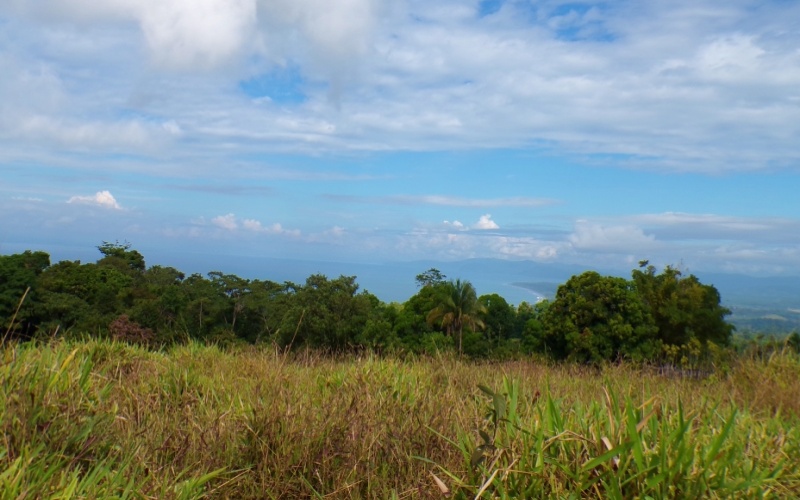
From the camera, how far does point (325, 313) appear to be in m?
21.1

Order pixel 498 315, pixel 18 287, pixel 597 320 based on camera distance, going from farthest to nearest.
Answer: pixel 498 315, pixel 18 287, pixel 597 320

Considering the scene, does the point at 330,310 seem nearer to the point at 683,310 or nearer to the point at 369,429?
the point at 683,310

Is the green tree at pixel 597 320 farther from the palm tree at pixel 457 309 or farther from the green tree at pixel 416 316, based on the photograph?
the green tree at pixel 416 316

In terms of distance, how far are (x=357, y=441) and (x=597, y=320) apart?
66.5 feet

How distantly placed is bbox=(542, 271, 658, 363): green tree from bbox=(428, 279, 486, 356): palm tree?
258 cm

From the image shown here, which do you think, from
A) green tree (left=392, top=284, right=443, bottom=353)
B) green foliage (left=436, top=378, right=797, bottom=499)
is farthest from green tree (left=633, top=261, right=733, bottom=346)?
green foliage (left=436, top=378, right=797, bottom=499)

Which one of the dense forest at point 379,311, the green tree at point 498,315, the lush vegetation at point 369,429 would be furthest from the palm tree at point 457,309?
the lush vegetation at point 369,429

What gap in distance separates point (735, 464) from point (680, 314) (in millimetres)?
23346

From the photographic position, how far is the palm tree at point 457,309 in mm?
24508

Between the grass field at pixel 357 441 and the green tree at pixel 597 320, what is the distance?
667 inches

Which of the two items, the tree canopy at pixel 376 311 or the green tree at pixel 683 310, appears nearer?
the tree canopy at pixel 376 311

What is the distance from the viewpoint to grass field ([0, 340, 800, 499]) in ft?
9.97

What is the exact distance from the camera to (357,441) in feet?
13.4

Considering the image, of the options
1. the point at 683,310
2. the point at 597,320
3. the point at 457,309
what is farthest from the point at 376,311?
the point at 683,310
